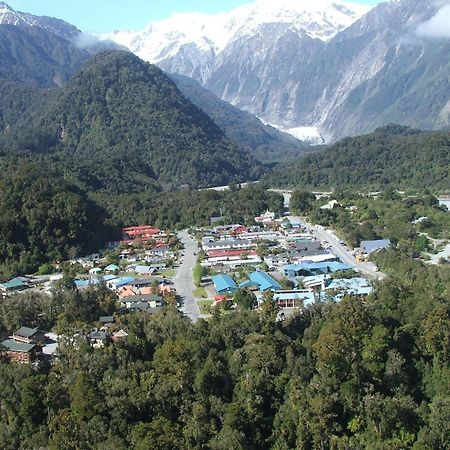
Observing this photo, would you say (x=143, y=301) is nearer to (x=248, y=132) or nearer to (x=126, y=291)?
(x=126, y=291)

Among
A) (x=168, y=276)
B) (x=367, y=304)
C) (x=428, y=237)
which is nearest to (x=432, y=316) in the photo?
(x=367, y=304)

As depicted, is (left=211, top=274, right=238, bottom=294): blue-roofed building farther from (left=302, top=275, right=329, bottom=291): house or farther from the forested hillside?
the forested hillside

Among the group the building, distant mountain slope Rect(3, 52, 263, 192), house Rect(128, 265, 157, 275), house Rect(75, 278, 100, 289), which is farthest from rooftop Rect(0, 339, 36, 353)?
distant mountain slope Rect(3, 52, 263, 192)

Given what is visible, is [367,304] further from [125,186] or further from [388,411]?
[125,186]

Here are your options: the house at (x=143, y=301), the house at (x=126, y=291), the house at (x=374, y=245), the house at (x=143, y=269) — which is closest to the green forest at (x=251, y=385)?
the house at (x=143, y=301)

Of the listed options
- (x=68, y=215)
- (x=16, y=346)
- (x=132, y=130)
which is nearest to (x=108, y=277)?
(x=68, y=215)

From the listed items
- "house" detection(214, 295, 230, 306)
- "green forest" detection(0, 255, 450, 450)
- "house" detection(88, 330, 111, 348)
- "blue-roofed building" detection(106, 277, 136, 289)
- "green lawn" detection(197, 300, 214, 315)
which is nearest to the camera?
"green forest" detection(0, 255, 450, 450)

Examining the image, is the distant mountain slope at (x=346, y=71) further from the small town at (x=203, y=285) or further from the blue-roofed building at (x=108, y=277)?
the blue-roofed building at (x=108, y=277)
